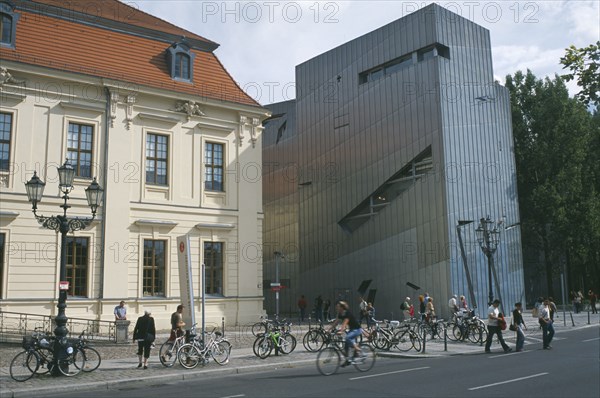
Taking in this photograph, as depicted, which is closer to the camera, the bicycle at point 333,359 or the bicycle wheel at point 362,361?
the bicycle at point 333,359

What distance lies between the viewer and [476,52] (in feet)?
122

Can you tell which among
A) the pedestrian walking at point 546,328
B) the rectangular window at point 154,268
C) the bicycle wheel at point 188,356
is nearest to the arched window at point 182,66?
the rectangular window at point 154,268

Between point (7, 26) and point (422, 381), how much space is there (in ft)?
73.5

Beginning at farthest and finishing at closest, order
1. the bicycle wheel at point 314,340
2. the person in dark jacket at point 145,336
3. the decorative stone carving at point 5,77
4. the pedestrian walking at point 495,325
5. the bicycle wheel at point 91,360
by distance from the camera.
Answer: the decorative stone carving at point 5,77 → the bicycle wheel at point 314,340 → the pedestrian walking at point 495,325 → the person in dark jacket at point 145,336 → the bicycle wheel at point 91,360

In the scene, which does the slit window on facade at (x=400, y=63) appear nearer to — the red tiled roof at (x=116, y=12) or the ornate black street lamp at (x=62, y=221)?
the red tiled roof at (x=116, y=12)

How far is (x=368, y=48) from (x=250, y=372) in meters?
29.1

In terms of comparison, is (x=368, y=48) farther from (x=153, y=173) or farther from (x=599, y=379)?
(x=599, y=379)

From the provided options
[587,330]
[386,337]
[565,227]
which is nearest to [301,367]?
[386,337]

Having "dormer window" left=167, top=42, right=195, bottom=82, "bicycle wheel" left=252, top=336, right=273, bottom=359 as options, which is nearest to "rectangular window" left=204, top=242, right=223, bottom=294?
"dormer window" left=167, top=42, right=195, bottom=82

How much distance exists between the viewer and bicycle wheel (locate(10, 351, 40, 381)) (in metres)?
14.1

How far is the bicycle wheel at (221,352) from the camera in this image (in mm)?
16839

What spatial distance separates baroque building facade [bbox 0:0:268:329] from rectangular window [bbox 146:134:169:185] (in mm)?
51

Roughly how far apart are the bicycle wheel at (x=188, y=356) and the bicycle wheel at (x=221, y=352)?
573 millimetres

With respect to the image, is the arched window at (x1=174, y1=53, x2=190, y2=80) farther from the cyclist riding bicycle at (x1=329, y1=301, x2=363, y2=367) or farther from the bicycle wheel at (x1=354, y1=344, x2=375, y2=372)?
the bicycle wheel at (x1=354, y1=344, x2=375, y2=372)
